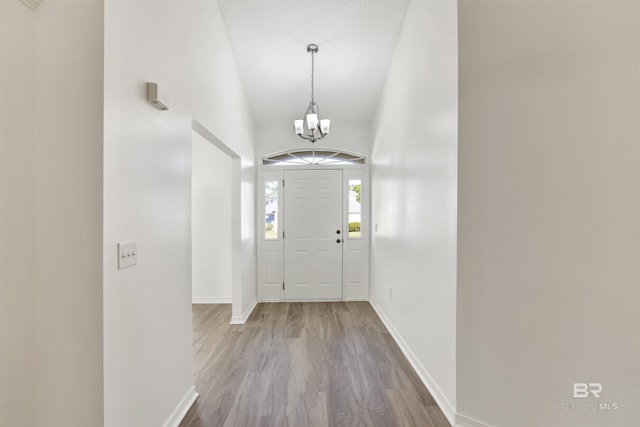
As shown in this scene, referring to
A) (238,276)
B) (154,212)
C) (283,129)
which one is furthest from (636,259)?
(283,129)

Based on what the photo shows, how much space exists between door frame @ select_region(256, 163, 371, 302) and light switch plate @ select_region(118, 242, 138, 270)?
3.30m

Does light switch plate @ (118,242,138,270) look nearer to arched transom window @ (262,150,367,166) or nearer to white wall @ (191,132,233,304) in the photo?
white wall @ (191,132,233,304)

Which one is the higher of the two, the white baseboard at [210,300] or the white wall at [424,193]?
the white wall at [424,193]

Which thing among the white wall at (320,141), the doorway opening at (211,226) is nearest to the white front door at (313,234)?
the white wall at (320,141)

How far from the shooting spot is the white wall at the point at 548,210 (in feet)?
4.74

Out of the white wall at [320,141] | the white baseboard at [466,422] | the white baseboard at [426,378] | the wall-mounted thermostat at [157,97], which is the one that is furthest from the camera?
the white wall at [320,141]

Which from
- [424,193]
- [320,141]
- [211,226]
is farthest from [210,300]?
[424,193]

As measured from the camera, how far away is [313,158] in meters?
4.88

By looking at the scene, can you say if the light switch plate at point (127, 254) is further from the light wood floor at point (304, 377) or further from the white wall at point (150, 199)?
the light wood floor at point (304, 377)

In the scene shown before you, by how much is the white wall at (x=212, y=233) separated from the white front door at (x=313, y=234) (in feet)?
2.85

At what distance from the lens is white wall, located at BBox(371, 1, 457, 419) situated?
1998 millimetres

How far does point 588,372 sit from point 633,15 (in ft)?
5.39

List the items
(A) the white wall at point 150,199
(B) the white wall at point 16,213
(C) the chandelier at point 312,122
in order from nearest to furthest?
(B) the white wall at point 16,213 < (A) the white wall at point 150,199 < (C) the chandelier at point 312,122

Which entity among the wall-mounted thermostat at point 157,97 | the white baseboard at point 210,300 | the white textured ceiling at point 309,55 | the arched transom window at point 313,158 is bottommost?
the white baseboard at point 210,300
